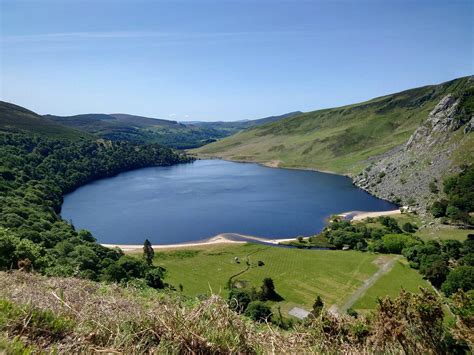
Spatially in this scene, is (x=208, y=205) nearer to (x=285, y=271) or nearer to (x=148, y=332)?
(x=285, y=271)

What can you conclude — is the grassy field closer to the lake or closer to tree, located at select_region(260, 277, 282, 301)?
tree, located at select_region(260, 277, 282, 301)

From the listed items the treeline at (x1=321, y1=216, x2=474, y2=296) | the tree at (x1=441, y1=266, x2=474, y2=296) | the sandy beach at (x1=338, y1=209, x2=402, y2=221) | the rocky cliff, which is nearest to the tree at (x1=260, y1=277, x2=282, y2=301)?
the tree at (x1=441, y1=266, x2=474, y2=296)

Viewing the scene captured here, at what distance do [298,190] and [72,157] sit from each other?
351 ft

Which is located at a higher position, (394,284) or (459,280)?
(459,280)

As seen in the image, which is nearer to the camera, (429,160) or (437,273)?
(437,273)

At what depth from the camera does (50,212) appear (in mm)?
80062

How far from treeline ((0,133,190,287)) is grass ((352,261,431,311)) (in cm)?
2772

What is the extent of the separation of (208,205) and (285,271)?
182 feet

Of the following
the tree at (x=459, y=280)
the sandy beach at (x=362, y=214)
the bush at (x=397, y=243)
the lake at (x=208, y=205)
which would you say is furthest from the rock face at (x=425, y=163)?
the tree at (x=459, y=280)

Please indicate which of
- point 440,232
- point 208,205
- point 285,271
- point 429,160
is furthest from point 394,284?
point 429,160

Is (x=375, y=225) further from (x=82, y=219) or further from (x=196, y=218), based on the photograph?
(x=82, y=219)

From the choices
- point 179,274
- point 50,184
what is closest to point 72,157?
point 50,184

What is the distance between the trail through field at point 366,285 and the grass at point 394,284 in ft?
1.73

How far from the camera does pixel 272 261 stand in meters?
64.8
